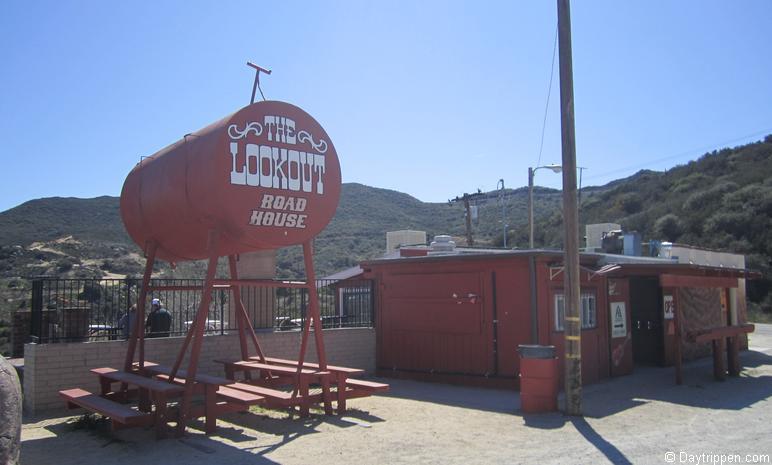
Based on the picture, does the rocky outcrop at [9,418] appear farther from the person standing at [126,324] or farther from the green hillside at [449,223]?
the green hillside at [449,223]

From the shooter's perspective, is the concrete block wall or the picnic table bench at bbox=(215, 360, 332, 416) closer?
the picnic table bench at bbox=(215, 360, 332, 416)

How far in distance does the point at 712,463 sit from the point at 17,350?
12.1 meters

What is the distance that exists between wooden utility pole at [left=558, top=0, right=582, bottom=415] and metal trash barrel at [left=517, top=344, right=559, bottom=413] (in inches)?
9.3

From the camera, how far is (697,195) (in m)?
47.7

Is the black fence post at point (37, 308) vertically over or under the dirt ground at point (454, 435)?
over

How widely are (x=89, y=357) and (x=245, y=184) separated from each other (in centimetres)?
429

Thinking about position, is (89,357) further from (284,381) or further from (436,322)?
(436,322)

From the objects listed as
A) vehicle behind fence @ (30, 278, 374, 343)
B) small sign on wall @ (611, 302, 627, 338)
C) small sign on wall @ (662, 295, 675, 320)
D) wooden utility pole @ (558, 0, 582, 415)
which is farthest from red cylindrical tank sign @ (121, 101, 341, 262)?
small sign on wall @ (662, 295, 675, 320)

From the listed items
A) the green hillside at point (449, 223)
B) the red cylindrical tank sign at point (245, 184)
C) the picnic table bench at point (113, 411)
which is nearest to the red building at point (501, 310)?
the red cylindrical tank sign at point (245, 184)

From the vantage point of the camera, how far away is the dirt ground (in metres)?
6.88

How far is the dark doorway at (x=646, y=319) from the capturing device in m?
15.4

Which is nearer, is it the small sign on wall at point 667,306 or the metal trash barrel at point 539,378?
the metal trash barrel at point 539,378

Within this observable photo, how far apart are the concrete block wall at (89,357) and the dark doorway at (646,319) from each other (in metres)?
8.53

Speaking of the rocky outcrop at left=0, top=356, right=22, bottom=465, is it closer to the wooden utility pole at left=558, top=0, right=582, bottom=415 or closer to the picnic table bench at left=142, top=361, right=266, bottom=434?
the picnic table bench at left=142, top=361, right=266, bottom=434
